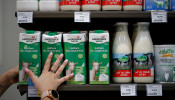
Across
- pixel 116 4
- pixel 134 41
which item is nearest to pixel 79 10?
pixel 116 4

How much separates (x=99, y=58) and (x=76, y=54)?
0.56 feet

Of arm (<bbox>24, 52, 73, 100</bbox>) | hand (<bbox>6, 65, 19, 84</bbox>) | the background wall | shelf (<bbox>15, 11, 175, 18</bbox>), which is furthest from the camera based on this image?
the background wall

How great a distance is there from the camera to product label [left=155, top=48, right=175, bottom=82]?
4.90 ft

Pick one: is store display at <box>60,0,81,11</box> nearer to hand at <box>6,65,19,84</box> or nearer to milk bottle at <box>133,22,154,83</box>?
milk bottle at <box>133,22,154,83</box>

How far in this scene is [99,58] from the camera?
4.77 ft

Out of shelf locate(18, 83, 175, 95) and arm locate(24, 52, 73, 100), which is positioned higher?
arm locate(24, 52, 73, 100)

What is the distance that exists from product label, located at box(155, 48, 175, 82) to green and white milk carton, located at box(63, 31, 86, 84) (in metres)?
0.57

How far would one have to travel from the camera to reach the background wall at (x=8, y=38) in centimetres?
261

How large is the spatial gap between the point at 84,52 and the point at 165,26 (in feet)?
2.86

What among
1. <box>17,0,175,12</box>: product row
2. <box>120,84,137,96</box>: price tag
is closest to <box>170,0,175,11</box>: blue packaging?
<box>17,0,175,12</box>: product row

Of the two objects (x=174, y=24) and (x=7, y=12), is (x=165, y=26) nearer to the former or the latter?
(x=174, y=24)

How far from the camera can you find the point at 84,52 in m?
1.47

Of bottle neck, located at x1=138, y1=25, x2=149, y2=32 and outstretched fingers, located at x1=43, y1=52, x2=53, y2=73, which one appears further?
bottle neck, located at x1=138, y1=25, x2=149, y2=32

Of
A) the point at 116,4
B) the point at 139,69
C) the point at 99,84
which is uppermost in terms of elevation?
the point at 116,4
